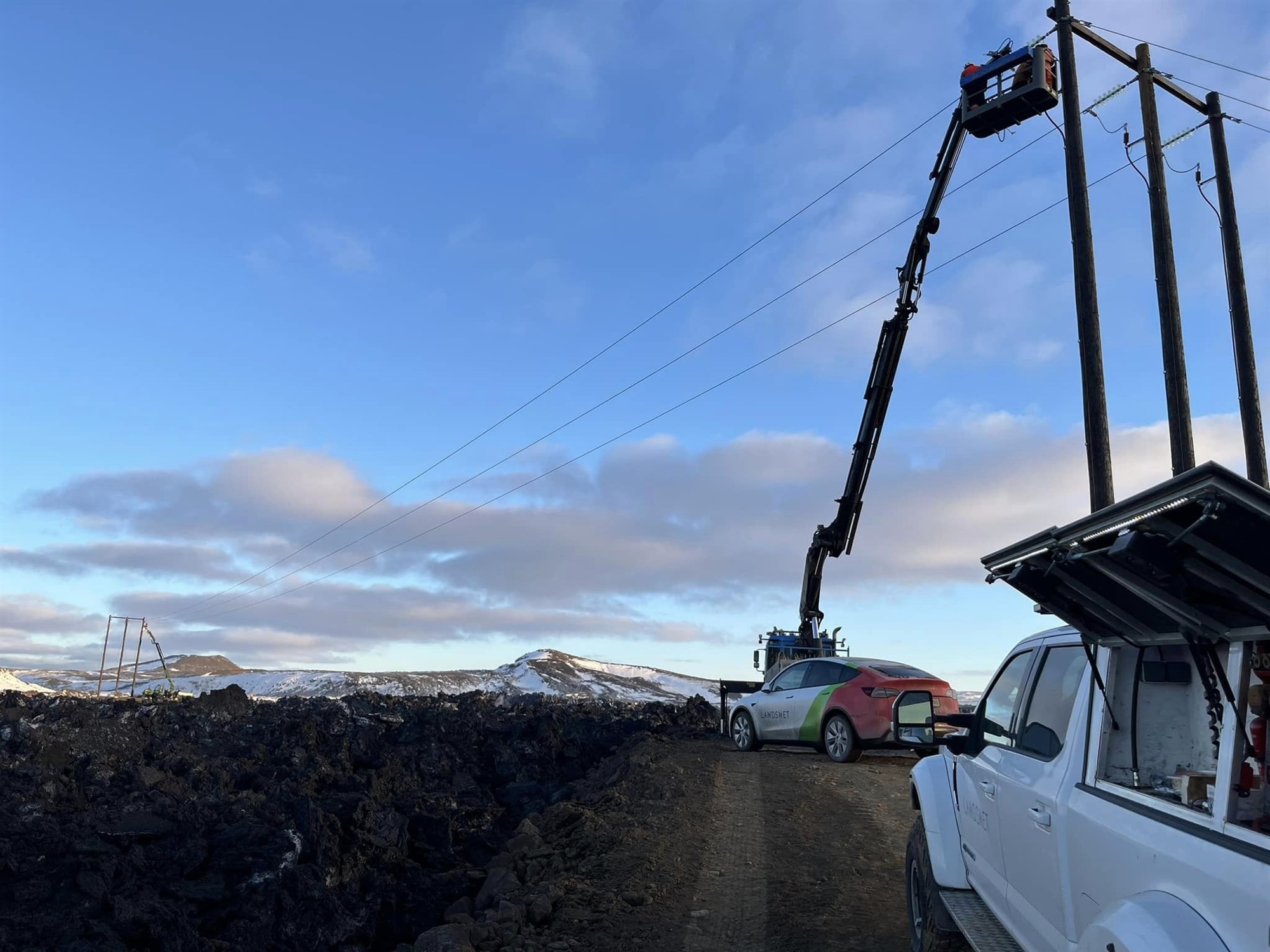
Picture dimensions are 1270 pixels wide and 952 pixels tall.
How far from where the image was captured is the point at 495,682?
56.7 m

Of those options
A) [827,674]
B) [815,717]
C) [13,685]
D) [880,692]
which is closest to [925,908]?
[880,692]

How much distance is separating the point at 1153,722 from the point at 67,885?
11832 mm

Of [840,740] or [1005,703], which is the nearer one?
[1005,703]

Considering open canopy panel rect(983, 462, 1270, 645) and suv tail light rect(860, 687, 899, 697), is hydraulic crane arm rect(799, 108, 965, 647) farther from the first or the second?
open canopy panel rect(983, 462, 1270, 645)

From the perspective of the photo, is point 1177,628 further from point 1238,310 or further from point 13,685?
point 13,685

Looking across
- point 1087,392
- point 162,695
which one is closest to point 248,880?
point 1087,392

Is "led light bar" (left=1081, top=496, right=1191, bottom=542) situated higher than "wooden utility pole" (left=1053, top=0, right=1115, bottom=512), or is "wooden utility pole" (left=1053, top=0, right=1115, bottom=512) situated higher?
"wooden utility pole" (left=1053, top=0, right=1115, bottom=512)

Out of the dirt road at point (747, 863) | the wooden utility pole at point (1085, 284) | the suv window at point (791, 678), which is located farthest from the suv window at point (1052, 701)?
the suv window at point (791, 678)

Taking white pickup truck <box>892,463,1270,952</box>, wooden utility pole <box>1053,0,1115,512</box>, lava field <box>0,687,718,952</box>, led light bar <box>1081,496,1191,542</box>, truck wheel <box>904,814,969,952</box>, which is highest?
wooden utility pole <box>1053,0,1115,512</box>

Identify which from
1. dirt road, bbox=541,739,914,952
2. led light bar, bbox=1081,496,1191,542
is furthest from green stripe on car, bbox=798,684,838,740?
led light bar, bbox=1081,496,1191,542

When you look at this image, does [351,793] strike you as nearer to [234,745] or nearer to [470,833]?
[470,833]

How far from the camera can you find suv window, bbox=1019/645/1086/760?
417 cm

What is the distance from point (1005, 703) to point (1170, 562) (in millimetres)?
2353

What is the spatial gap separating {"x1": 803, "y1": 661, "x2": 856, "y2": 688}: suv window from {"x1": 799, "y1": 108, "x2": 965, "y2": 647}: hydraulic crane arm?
7343mm
